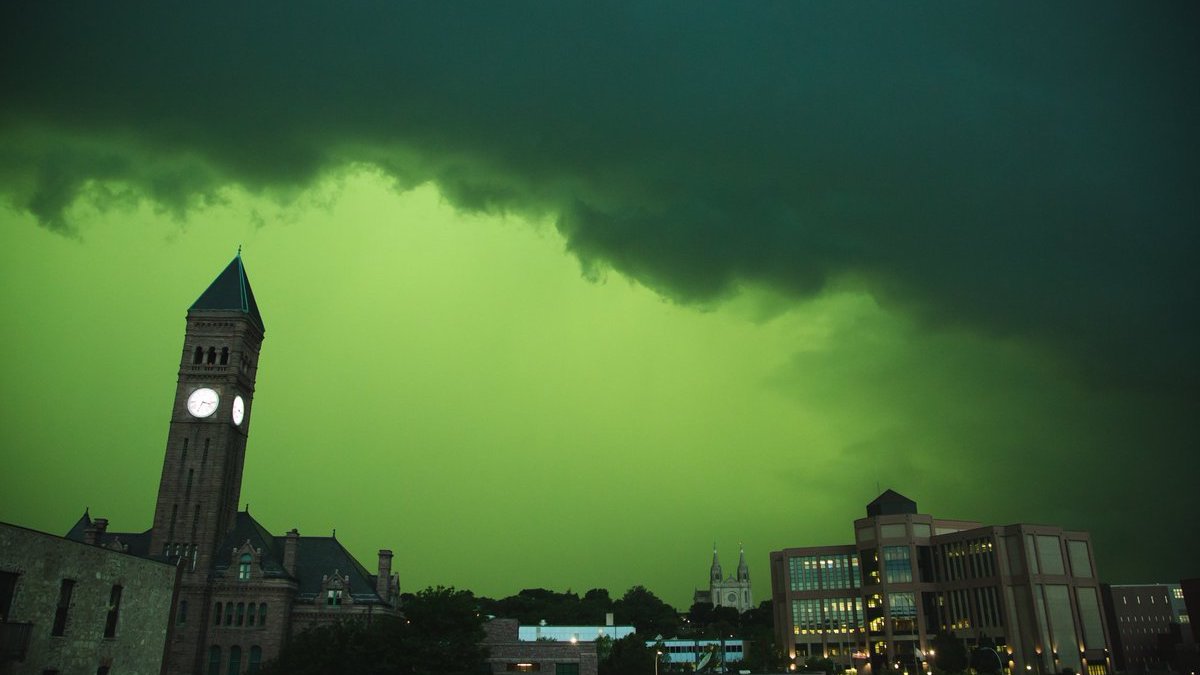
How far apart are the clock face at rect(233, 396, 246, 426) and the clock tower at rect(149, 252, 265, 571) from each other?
12 cm

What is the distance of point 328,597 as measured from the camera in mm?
88188

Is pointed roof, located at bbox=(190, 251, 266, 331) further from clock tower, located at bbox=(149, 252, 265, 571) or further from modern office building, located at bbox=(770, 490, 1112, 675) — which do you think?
modern office building, located at bbox=(770, 490, 1112, 675)

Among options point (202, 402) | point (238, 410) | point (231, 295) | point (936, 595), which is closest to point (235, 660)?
point (238, 410)

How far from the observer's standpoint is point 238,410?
96.1 m

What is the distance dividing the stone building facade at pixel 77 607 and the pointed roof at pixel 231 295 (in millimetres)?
55756

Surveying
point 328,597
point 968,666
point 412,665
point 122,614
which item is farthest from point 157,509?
point 968,666

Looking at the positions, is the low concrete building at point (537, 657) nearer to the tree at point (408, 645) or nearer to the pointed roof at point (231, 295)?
the tree at point (408, 645)

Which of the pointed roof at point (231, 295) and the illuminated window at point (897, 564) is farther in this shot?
the illuminated window at point (897, 564)

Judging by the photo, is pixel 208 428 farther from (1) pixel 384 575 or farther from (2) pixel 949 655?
(2) pixel 949 655

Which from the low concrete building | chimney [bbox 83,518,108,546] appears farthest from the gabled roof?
chimney [bbox 83,518,108,546]

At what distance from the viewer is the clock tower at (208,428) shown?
88.6 m

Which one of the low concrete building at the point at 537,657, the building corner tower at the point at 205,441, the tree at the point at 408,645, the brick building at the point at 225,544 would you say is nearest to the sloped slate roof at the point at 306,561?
the brick building at the point at 225,544

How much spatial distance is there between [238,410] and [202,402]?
4.02 m

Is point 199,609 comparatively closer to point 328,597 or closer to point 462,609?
point 328,597
